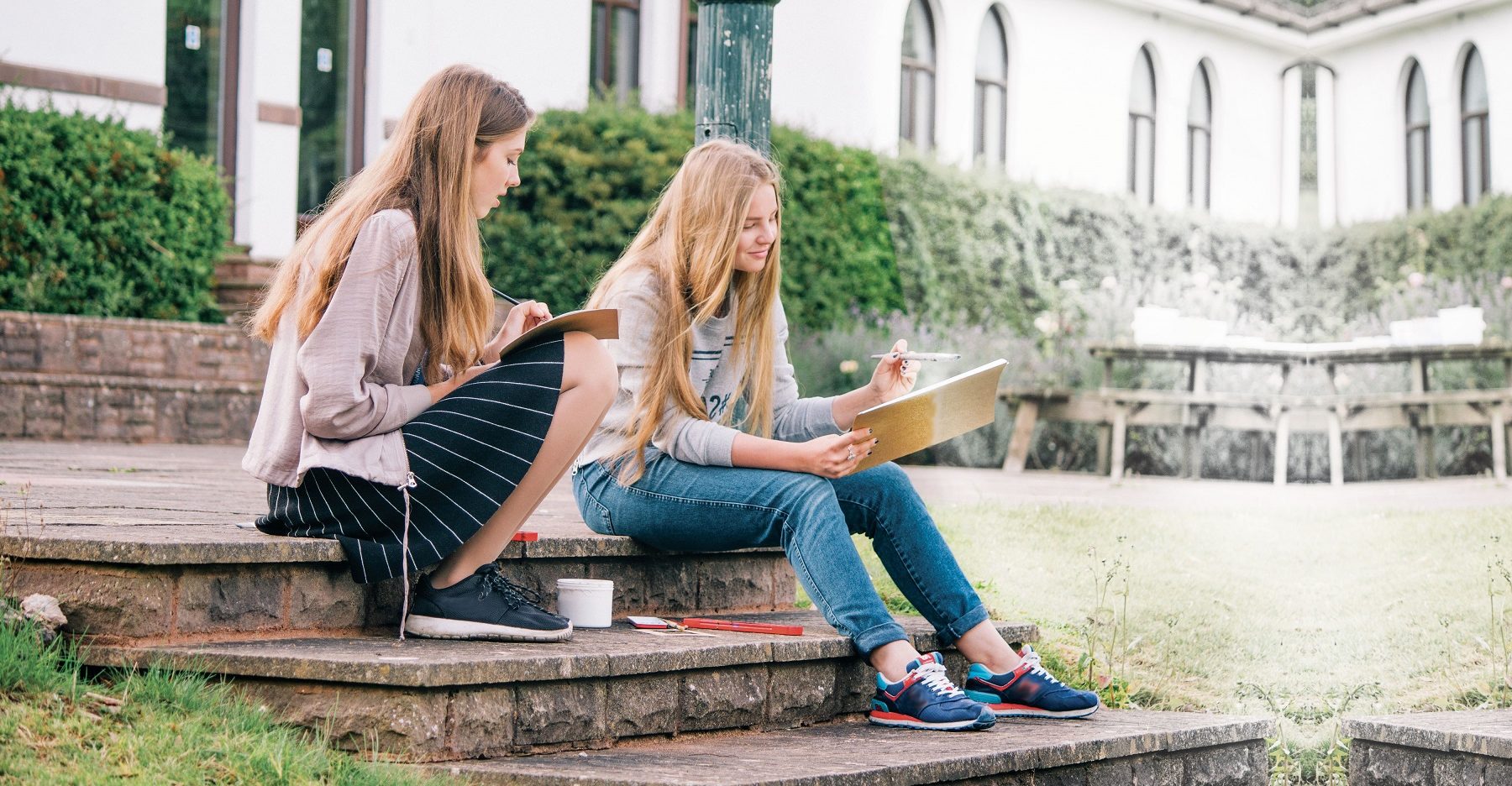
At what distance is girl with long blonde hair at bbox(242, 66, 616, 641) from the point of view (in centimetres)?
267

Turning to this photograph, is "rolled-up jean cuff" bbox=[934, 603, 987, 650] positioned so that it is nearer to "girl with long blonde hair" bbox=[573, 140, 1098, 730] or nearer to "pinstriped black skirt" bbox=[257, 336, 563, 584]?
"girl with long blonde hair" bbox=[573, 140, 1098, 730]

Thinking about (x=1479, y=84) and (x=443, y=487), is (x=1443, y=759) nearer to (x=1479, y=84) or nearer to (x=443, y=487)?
(x=443, y=487)

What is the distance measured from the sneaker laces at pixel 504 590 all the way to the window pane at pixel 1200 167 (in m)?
4.09

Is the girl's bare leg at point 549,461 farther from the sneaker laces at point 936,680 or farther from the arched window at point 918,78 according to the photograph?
the arched window at point 918,78

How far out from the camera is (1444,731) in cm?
305

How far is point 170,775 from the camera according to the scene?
2.17 meters

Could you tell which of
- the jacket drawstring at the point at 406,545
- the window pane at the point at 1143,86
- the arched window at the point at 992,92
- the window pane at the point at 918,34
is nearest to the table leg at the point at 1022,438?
the window pane at the point at 1143,86

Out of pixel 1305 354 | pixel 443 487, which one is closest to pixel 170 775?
pixel 443 487

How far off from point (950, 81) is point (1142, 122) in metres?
4.04

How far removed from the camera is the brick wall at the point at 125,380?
6480mm

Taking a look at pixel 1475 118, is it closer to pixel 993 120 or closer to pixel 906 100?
pixel 993 120

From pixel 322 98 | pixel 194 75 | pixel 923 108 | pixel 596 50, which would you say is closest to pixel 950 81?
pixel 923 108

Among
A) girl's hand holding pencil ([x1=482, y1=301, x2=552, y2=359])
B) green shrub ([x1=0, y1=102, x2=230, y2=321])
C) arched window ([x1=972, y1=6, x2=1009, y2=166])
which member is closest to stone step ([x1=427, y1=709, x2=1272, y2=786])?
girl's hand holding pencil ([x1=482, y1=301, x2=552, y2=359])

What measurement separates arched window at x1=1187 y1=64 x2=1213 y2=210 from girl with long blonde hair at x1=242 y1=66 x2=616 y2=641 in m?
3.97
